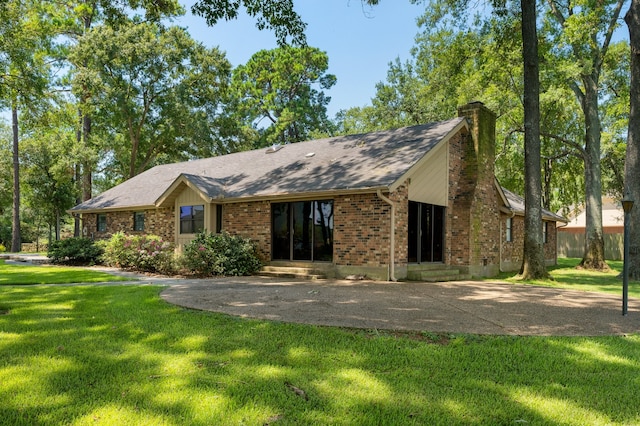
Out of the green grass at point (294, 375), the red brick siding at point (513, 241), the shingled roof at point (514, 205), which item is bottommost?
the green grass at point (294, 375)

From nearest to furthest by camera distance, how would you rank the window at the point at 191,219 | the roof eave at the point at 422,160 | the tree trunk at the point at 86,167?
the roof eave at the point at 422,160 → the window at the point at 191,219 → the tree trunk at the point at 86,167

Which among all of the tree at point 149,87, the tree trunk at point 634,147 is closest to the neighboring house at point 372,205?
the tree trunk at point 634,147

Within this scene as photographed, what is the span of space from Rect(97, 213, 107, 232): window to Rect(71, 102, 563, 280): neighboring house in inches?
170

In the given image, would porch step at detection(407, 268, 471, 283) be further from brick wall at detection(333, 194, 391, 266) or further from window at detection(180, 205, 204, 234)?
window at detection(180, 205, 204, 234)

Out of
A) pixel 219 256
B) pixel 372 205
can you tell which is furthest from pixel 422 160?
pixel 219 256

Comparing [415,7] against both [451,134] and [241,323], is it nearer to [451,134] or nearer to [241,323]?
[451,134]

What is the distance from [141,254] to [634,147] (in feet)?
56.0

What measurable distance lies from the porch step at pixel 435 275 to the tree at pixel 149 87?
66.1 ft

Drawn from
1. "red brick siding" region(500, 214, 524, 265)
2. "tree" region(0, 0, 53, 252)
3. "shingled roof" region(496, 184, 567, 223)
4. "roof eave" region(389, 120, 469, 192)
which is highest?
"tree" region(0, 0, 53, 252)

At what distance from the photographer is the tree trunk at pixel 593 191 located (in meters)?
18.0

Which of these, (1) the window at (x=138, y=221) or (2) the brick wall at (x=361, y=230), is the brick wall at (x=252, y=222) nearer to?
(2) the brick wall at (x=361, y=230)

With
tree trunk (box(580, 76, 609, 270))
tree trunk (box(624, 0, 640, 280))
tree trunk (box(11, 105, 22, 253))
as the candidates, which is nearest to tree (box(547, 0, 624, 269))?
tree trunk (box(580, 76, 609, 270))

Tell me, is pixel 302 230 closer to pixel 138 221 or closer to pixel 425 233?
pixel 425 233

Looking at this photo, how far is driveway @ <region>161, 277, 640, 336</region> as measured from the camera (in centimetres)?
584
